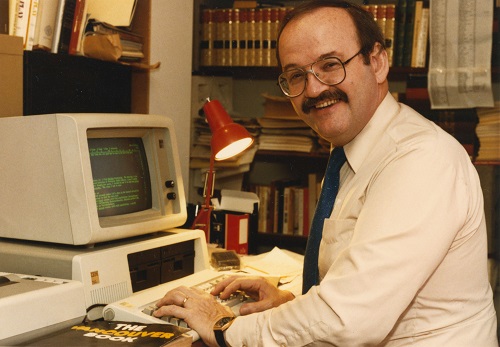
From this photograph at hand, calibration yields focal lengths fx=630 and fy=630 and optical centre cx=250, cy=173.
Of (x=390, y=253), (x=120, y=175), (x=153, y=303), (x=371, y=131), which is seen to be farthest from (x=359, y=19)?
(x=153, y=303)

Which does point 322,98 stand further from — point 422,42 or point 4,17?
point 422,42

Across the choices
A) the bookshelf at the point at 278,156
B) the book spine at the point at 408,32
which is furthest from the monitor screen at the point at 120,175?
the book spine at the point at 408,32

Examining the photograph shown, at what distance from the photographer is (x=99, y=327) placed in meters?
1.32

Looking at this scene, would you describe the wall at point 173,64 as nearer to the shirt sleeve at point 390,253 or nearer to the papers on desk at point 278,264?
the papers on desk at point 278,264

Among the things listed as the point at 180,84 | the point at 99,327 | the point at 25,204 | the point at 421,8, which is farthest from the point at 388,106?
the point at 421,8

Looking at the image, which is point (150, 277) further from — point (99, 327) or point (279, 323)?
point (279, 323)

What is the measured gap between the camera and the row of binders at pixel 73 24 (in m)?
1.94

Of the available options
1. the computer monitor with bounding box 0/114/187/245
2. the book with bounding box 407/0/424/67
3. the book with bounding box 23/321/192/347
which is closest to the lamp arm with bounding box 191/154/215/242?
the computer monitor with bounding box 0/114/187/245

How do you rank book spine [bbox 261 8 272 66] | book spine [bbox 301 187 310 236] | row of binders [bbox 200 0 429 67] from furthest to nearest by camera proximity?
1. book spine [bbox 301 187 310 236]
2. book spine [bbox 261 8 272 66]
3. row of binders [bbox 200 0 429 67]

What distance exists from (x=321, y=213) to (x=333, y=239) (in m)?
0.13

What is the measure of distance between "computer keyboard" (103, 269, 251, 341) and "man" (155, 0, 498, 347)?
3 cm

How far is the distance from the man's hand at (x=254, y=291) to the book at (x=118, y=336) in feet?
0.98

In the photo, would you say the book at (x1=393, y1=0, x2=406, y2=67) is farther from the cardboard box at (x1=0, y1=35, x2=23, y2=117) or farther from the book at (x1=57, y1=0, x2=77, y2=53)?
the cardboard box at (x1=0, y1=35, x2=23, y2=117)

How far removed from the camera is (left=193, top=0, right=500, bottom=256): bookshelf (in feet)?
9.68
